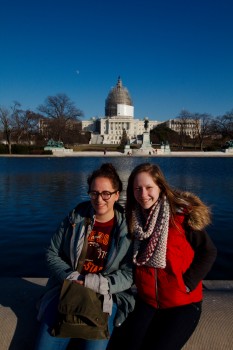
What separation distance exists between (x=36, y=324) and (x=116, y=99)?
441 ft

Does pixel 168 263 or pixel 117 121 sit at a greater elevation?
pixel 117 121

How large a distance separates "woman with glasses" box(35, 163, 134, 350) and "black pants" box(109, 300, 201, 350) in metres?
0.09

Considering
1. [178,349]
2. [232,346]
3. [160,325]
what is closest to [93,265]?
[160,325]

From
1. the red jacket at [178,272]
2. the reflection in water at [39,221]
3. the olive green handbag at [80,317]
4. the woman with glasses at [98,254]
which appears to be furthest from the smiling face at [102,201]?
the reflection in water at [39,221]

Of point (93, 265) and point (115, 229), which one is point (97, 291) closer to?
point (93, 265)

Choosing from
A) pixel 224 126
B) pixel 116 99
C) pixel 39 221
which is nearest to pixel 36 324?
pixel 39 221

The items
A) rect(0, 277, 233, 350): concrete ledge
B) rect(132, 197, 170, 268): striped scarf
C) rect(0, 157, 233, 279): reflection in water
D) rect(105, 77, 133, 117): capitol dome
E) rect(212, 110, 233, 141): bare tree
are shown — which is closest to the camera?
rect(0, 277, 233, 350): concrete ledge

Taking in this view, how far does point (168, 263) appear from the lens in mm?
2682

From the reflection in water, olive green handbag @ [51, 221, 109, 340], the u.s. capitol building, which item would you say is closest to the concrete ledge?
olive green handbag @ [51, 221, 109, 340]

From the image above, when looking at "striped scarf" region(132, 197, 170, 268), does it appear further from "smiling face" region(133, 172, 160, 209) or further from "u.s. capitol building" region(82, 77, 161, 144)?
"u.s. capitol building" region(82, 77, 161, 144)

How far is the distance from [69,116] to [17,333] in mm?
68161

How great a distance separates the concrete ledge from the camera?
2525 millimetres

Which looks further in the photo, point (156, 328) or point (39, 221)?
point (39, 221)

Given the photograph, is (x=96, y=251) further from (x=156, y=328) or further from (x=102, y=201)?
(x=156, y=328)
